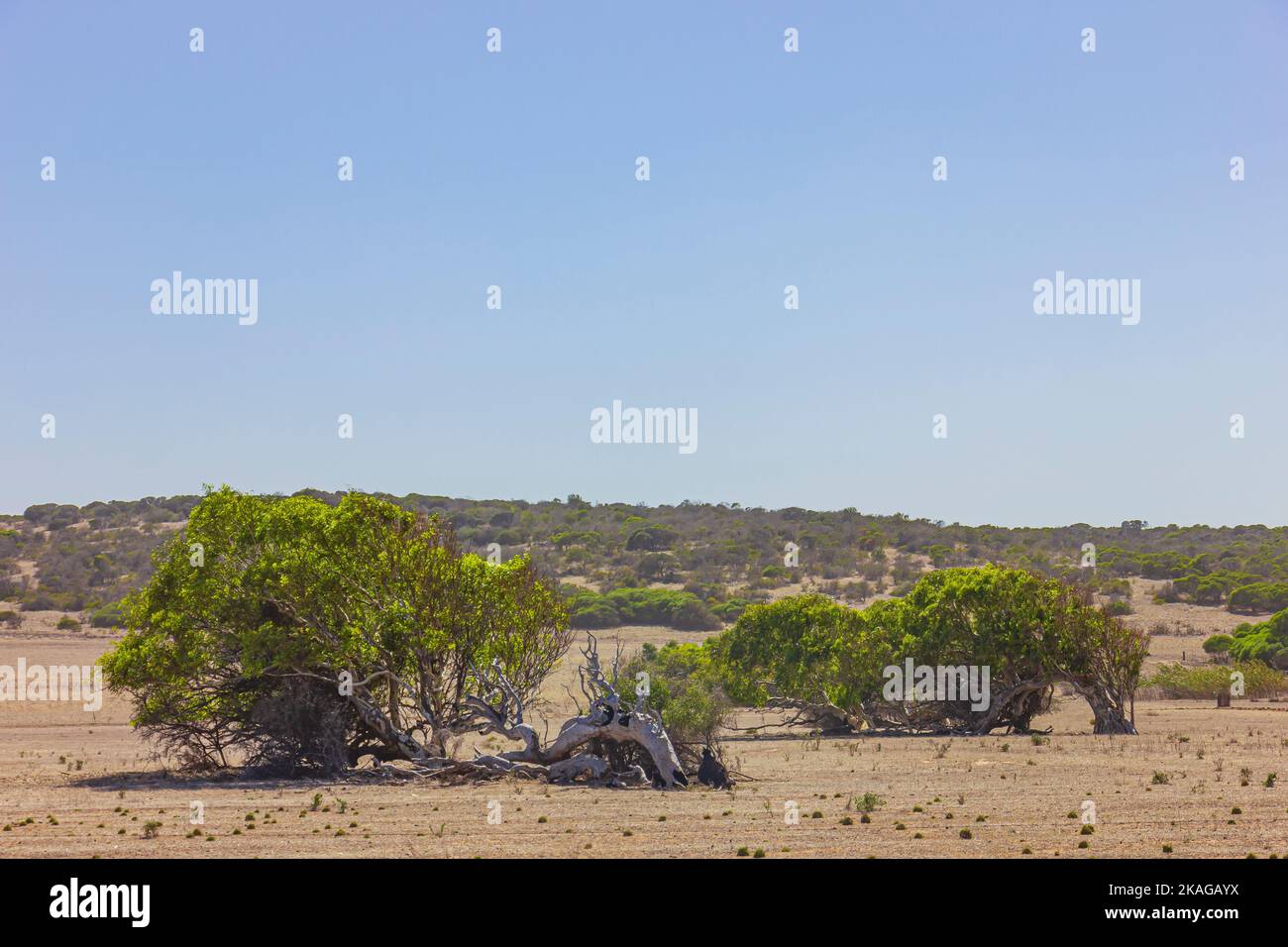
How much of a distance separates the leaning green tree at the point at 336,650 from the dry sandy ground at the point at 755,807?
1479 millimetres

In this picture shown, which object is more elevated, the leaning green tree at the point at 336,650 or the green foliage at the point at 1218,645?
the leaning green tree at the point at 336,650

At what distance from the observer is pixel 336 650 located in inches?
1037

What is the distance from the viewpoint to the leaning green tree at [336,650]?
1024 inches

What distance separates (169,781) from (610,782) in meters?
9.33

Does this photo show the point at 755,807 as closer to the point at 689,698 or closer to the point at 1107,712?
the point at 689,698

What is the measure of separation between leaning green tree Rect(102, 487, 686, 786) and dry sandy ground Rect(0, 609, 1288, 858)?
1479 millimetres

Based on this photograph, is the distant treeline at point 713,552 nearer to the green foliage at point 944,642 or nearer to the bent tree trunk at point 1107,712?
the green foliage at point 944,642

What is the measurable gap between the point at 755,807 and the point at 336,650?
9.67 meters

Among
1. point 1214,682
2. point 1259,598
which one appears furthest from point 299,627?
point 1259,598

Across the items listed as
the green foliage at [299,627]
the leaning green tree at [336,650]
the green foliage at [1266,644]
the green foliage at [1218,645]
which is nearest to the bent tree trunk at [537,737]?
the leaning green tree at [336,650]
